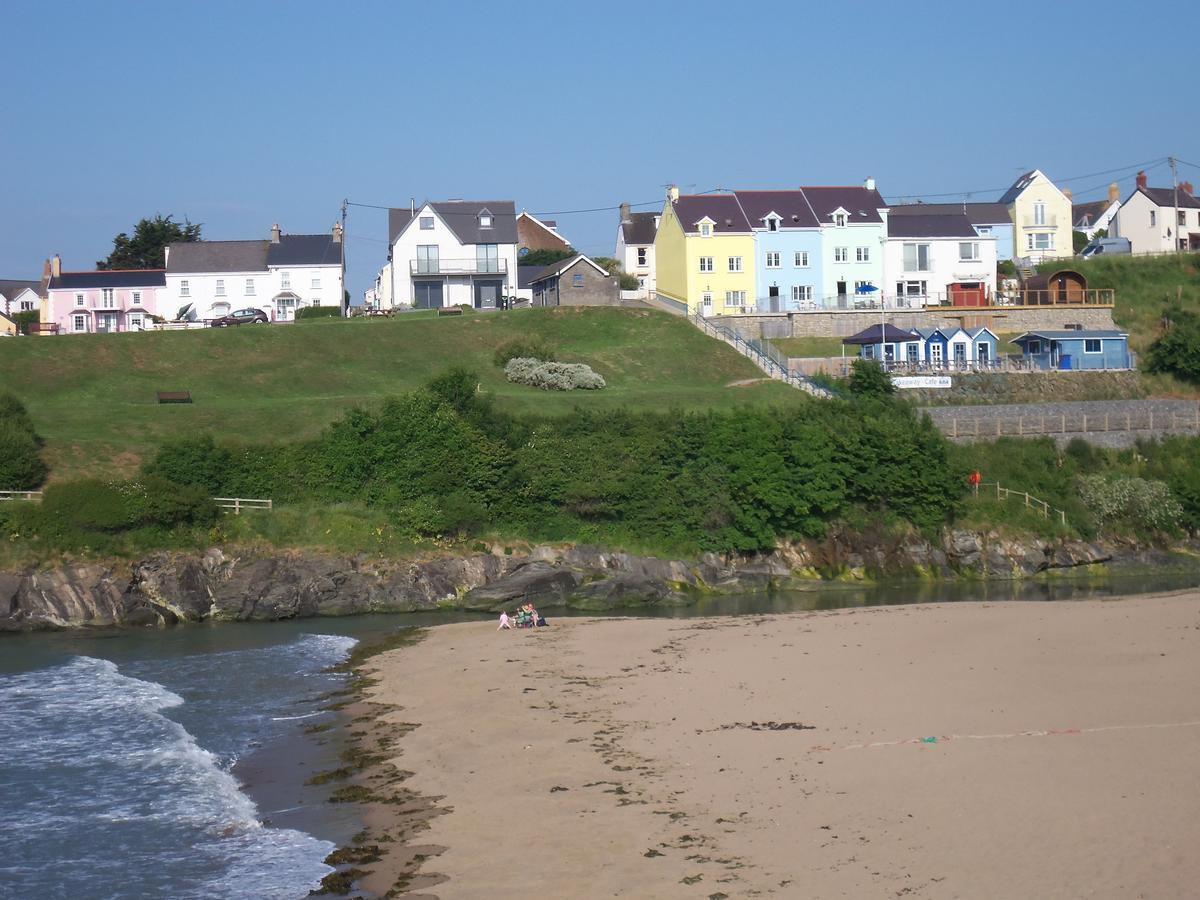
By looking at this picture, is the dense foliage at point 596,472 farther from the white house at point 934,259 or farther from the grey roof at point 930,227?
the grey roof at point 930,227

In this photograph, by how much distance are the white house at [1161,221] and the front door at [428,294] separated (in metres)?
46.6

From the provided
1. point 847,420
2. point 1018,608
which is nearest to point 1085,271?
point 847,420

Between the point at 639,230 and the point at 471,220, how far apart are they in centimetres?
1398

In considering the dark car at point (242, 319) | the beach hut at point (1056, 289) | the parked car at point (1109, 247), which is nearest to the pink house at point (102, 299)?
the dark car at point (242, 319)

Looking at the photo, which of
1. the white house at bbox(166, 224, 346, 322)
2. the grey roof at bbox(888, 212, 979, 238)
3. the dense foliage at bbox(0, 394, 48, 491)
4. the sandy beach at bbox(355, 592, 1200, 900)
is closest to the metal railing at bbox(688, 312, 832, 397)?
the grey roof at bbox(888, 212, 979, 238)

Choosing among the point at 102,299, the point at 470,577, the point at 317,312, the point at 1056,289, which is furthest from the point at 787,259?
the point at 102,299

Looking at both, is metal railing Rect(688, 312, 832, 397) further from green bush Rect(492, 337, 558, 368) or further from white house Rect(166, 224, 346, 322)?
white house Rect(166, 224, 346, 322)

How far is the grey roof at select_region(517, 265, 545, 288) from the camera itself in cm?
8150

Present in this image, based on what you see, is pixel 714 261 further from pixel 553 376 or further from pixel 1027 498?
pixel 1027 498

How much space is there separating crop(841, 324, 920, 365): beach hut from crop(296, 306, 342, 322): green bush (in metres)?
29.4

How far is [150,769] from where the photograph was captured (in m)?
19.9

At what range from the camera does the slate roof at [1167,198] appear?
86.6 meters

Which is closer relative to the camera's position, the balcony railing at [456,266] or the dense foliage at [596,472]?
the dense foliage at [596,472]

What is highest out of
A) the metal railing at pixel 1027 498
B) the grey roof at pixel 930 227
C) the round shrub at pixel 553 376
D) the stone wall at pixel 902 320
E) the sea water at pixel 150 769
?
the grey roof at pixel 930 227
